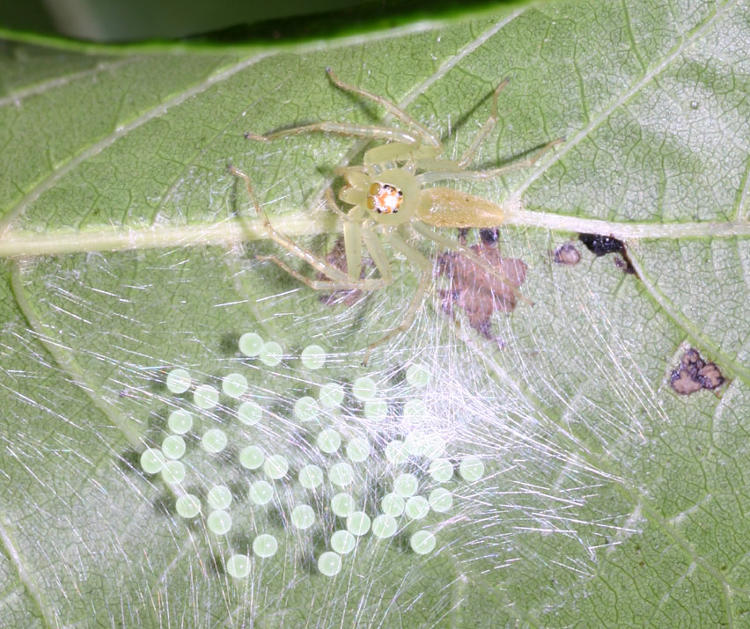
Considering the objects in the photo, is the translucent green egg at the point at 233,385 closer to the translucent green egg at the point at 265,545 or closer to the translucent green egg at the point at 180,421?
the translucent green egg at the point at 180,421

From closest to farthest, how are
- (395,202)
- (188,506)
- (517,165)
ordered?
(188,506) < (517,165) < (395,202)

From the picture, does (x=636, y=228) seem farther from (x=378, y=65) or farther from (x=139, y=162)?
(x=139, y=162)

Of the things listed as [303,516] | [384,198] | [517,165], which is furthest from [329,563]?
[517,165]

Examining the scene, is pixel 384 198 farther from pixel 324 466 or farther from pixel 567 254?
pixel 324 466

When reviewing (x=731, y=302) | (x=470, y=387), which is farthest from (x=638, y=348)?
(x=470, y=387)

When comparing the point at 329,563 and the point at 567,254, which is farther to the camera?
the point at 567,254

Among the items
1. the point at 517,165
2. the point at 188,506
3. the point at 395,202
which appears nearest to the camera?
the point at 188,506
